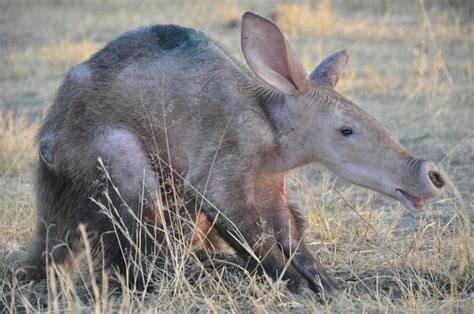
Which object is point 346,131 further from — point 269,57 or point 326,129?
point 269,57

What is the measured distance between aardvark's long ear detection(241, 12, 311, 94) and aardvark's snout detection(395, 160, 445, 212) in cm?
77

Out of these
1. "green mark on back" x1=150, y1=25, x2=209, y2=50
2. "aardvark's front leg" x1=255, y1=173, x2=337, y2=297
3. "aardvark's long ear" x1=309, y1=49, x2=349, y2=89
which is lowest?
"aardvark's front leg" x1=255, y1=173, x2=337, y2=297

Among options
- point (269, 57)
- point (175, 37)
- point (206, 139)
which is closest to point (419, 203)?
point (269, 57)

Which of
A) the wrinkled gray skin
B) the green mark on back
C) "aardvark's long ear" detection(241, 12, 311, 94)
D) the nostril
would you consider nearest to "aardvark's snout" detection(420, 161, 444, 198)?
the nostril

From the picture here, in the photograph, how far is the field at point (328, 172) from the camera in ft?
15.1

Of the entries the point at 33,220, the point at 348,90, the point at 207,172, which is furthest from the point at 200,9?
the point at 207,172

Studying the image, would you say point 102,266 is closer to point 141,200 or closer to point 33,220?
point 141,200

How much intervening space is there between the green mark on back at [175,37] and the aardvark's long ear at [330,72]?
0.69 metres

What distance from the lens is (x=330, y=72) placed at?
16.5 feet

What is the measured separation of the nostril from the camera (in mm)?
4340

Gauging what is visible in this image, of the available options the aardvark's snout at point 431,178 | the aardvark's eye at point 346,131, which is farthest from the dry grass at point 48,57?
the aardvark's snout at point 431,178

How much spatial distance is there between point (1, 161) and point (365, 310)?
3.87 metres

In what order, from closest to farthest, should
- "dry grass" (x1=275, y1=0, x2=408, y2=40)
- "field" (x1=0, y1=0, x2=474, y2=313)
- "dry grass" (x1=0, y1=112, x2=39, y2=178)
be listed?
"field" (x1=0, y1=0, x2=474, y2=313), "dry grass" (x1=0, y1=112, x2=39, y2=178), "dry grass" (x1=275, y1=0, x2=408, y2=40)

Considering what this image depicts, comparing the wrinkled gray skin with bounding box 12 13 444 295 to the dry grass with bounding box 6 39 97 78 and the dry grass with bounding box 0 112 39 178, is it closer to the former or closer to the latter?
the dry grass with bounding box 0 112 39 178
